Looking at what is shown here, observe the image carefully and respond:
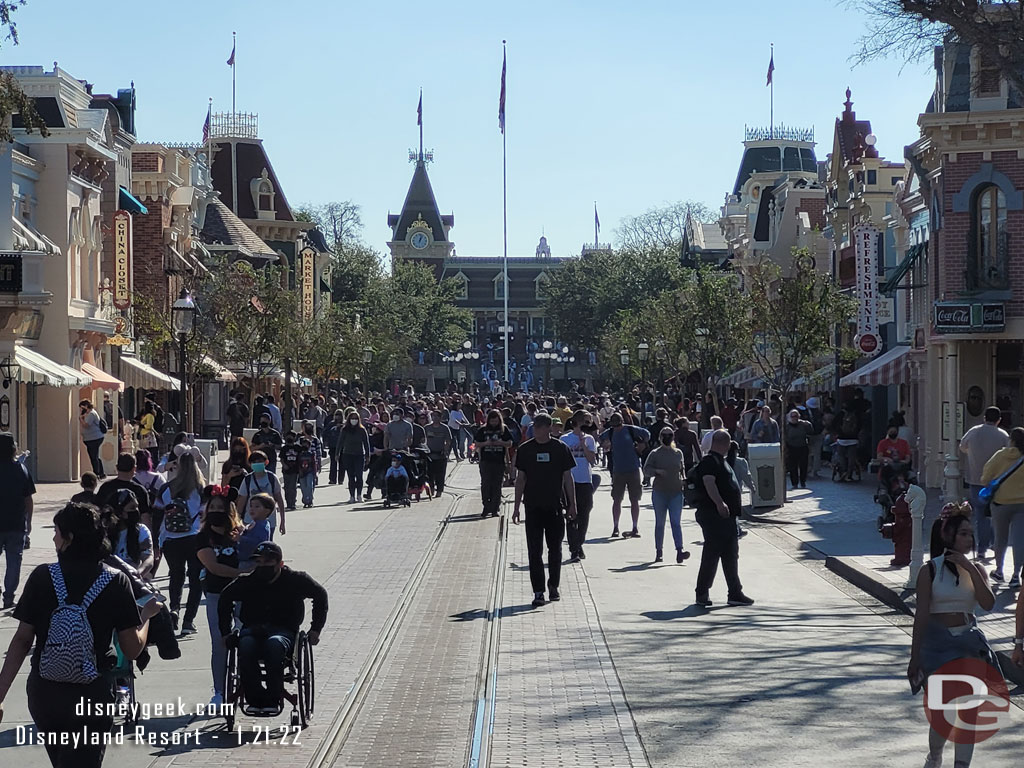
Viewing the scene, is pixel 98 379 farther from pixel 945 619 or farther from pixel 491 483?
pixel 945 619

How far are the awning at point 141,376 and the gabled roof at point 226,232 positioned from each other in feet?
73.1

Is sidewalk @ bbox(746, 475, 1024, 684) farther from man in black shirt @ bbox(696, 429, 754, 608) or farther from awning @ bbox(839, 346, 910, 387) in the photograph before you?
awning @ bbox(839, 346, 910, 387)

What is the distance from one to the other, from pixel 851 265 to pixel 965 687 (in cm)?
4015

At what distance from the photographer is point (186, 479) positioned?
42.3 ft

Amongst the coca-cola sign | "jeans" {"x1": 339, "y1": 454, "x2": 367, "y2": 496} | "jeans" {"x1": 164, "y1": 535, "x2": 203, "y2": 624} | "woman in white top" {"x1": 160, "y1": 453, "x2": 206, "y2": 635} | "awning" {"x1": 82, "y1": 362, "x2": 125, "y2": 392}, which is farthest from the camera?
"awning" {"x1": 82, "y1": 362, "x2": 125, "y2": 392}

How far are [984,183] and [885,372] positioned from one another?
7559 mm

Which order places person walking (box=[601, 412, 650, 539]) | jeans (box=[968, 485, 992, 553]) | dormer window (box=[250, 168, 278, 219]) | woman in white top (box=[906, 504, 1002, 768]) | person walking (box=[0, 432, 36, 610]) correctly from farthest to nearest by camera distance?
dormer window (box=[250, 168, 278, 219]), person walking (box=[601, 412, 650, 539]), jeans (box=[968, 485, 992, 553]), person walking (box=[0, 432, 36, 610]), woman in white top (box=[906, 504, 1002, 768])

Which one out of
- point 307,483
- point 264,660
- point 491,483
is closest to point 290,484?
point 307,483

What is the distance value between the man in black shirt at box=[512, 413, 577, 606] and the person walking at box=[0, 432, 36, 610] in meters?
4.43

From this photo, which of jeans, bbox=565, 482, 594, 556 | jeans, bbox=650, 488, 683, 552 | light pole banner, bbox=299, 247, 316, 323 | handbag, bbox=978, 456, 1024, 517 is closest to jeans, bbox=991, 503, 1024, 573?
handbag, bbox=978, 456, 1024, 517

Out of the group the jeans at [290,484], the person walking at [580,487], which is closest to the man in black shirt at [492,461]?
the jeans at [290,484]

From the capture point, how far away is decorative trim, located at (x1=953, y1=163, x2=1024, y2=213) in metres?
28.8

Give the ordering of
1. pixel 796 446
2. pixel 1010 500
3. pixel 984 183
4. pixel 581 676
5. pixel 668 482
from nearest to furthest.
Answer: pixel 581 676 → pixel 1010 500 → pixel 668 482 → pixel 984 183 → pixel 796 446

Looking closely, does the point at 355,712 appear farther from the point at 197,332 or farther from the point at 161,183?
the point at 161,183
